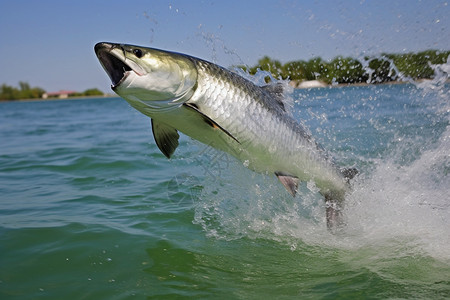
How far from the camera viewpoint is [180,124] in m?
3.31

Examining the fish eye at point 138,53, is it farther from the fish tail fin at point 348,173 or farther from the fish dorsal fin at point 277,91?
the fish tail fin at point 348,173

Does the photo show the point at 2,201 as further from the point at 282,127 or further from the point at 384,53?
the point at 384,53

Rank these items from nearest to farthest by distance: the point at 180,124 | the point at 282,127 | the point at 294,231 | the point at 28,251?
1. the point at 180,124
2. the point at 282,127
3. the point at 28,251
4. the point at 294,231

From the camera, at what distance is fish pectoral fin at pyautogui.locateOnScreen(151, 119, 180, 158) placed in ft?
11.2

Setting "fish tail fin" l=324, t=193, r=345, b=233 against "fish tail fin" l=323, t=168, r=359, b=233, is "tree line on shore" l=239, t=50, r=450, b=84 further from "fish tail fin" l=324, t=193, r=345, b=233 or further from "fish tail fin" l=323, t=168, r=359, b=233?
"fish tail fin" l=324, t=193, r=345, b=233

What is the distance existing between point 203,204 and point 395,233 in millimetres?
2083

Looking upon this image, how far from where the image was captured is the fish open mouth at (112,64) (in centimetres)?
278

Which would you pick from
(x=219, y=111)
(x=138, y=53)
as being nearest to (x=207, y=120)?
(x=219, y=111)

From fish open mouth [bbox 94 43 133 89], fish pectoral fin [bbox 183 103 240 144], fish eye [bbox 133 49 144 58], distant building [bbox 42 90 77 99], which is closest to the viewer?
fish open mouth [bbox 94 43 133 89]

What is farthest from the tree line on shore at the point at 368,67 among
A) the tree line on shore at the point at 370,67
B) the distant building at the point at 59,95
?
the distant building at the point at 59,95

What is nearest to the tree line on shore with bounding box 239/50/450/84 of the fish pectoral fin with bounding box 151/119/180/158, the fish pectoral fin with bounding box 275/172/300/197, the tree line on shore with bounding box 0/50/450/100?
the tree line on shore with bounding box 0/50/450/100

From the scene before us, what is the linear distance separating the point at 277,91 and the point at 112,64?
57.3 inches

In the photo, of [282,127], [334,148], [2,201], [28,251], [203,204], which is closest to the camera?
[282,127]

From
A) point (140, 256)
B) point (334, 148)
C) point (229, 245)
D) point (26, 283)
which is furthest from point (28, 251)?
point (334, 148)
